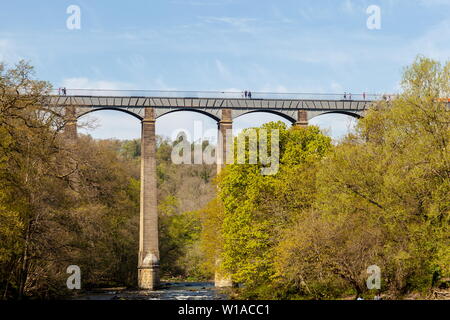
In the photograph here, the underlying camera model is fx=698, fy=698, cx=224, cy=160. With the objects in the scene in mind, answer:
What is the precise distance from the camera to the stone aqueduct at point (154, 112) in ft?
192

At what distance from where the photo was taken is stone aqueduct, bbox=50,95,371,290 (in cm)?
5841

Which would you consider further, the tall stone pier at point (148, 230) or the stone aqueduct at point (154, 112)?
the stone aqueduct at point (154, 112)

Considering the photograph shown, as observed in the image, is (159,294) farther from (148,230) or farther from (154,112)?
(154,112)

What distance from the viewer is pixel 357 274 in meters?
35.1

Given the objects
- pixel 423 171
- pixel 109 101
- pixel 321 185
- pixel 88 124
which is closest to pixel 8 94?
pixel 88 124

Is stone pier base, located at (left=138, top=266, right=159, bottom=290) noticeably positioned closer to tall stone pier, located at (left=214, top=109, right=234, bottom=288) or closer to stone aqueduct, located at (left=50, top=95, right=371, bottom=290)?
stone aqueduct, located at (left=50, top=95, right=371, bottom=290)

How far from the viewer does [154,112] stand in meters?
60.6

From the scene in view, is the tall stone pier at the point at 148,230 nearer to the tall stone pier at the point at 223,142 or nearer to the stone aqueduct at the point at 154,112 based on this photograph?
the stone aqueduct at the point at 154,112

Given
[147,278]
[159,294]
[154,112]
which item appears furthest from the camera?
[154,112]

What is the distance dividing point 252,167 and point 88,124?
40.7 feet

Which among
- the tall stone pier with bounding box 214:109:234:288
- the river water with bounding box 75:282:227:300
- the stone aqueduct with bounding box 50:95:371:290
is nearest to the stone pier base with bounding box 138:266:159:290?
the stone aqueduct with bounding box 50:95:371:290

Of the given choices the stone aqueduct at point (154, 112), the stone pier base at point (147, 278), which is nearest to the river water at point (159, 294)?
the stone pier base at point (147, 278)

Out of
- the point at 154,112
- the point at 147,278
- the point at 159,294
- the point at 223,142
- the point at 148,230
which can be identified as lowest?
the point at 159,294

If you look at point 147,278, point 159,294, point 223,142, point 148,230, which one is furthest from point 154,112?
point 159,294
